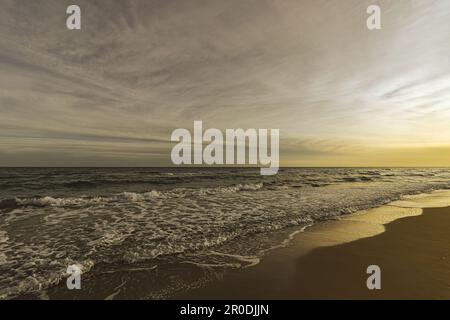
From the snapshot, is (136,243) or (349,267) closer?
(349,267)

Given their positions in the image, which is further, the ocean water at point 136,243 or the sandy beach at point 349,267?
the ocean water at point 136,243

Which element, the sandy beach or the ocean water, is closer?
the sandy beach

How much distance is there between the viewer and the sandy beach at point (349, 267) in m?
5.04

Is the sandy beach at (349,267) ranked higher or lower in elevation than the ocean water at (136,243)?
lower

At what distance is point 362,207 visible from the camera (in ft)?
45.4

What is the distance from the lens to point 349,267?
243 inches

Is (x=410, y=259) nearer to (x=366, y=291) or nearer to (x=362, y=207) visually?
(x=366, y=291)

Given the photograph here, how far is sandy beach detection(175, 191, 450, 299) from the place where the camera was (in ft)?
16.5

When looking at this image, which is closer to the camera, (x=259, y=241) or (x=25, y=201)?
(x=259, y=241)

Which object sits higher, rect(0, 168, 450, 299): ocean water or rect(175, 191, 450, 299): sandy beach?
rect(0, 168, 450, 299): ocean water
